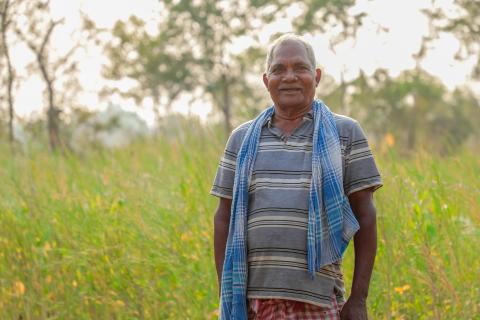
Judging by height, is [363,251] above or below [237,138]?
below

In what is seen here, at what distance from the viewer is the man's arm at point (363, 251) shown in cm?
234

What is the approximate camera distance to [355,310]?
91.8 inches

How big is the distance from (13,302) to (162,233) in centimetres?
82

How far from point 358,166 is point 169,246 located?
1593 millimetres

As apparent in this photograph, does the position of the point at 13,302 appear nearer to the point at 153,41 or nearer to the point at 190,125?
the point at 190,125

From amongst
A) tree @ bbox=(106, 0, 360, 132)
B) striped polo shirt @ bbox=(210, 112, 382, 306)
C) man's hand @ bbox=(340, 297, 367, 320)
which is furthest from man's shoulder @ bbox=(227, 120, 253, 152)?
tree @ bbox=(106, 0, 360, 132)

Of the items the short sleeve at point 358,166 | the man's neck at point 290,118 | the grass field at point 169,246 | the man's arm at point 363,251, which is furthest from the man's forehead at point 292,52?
the grass field at point 169,246

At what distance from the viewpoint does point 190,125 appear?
4859 millimetres

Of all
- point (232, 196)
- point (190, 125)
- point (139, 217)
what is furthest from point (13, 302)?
point (232, 196)

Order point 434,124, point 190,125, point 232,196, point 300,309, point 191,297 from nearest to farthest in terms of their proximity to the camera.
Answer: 1. point 300,309
2. point 232,196
3. point 191,297
4. point 190,125
5. point 434,124

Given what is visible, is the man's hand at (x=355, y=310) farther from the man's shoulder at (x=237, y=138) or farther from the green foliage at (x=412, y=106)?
the green foliage at (x=412, y=106)

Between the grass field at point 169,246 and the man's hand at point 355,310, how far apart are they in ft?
1.70

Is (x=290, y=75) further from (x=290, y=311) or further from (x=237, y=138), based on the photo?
(x=290, y=311)

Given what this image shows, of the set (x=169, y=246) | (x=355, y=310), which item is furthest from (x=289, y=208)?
(x=169, y=246)
